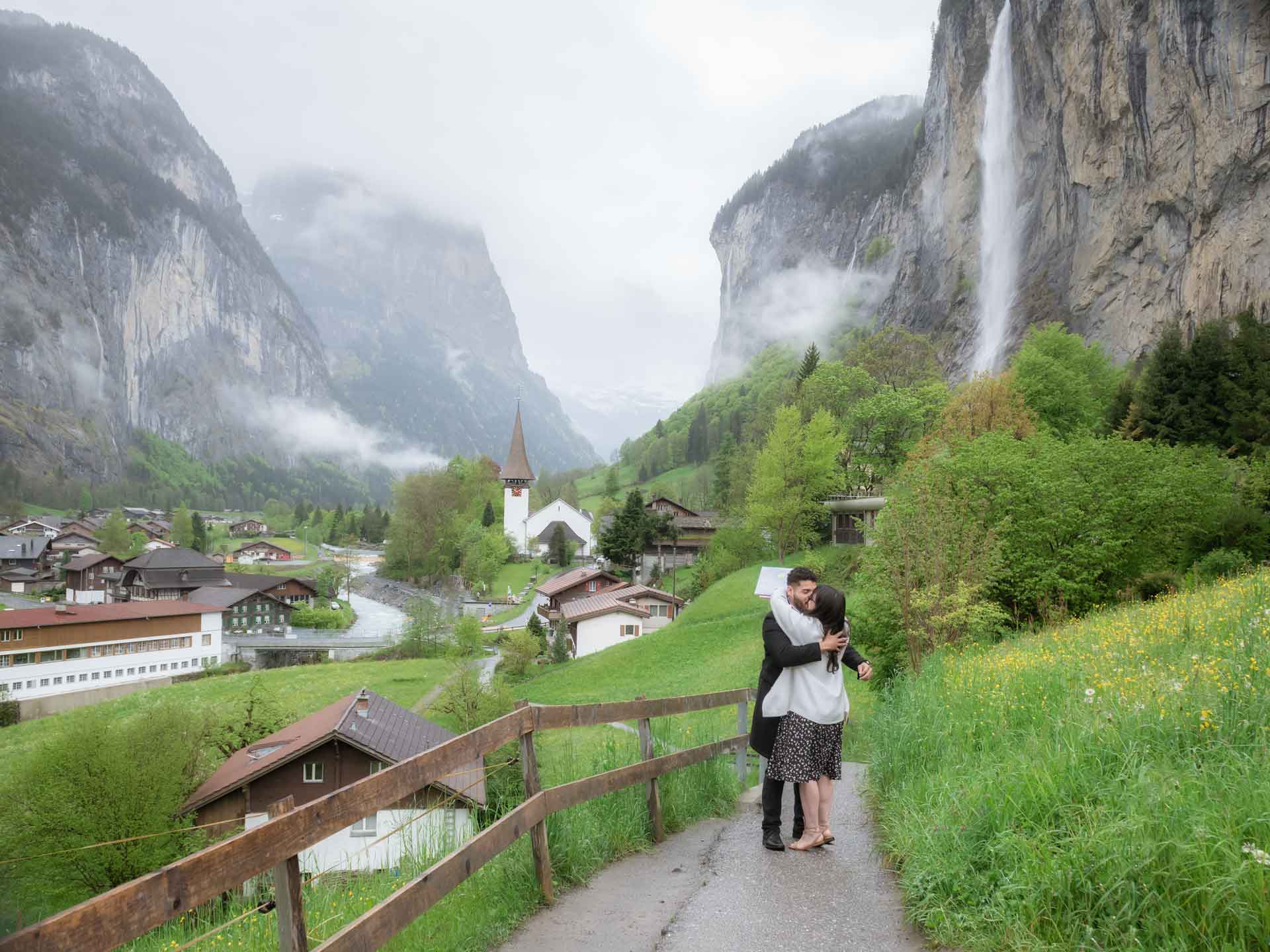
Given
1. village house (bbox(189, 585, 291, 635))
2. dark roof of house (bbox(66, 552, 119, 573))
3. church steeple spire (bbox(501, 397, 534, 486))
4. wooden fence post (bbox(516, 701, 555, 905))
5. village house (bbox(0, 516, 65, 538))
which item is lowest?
village house (bbox(189, 585, 291, 635))

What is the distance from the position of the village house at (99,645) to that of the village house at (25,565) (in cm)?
4311

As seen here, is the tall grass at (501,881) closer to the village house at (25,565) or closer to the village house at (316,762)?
the village house at (316,762)

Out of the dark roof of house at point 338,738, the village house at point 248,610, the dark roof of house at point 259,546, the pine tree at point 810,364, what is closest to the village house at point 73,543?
the dark roof of house at point 259,546

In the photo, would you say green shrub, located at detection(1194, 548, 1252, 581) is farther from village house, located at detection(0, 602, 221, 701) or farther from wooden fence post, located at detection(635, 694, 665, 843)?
village house, located at detection(0, 602, 221, 701)

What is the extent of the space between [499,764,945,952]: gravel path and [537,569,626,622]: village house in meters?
55.6

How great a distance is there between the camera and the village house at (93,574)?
88.2m

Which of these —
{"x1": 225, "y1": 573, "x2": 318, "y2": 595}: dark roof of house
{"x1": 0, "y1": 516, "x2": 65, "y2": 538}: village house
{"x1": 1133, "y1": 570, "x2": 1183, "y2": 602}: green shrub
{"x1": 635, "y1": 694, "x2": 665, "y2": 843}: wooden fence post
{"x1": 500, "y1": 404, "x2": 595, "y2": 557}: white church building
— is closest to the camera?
{"x1": 635, "y1": 694, "x2": 665, "y2": 843}: wooden fence post

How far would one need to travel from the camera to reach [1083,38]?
53.4 m

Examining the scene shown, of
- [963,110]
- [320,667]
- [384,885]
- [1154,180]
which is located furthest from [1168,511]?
[963,110]

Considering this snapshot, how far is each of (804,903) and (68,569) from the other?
106548 millimetres

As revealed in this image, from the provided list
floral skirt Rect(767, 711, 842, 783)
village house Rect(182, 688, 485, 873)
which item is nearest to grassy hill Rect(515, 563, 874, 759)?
village house Rect(182, 688, 485, 873)

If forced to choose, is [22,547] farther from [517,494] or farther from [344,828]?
[344,828]

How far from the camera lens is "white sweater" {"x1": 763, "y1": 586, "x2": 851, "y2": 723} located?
5.80m

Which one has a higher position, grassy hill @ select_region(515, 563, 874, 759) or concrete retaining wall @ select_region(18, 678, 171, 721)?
grassy hill @ select_region(515, 563, 874, 759)
